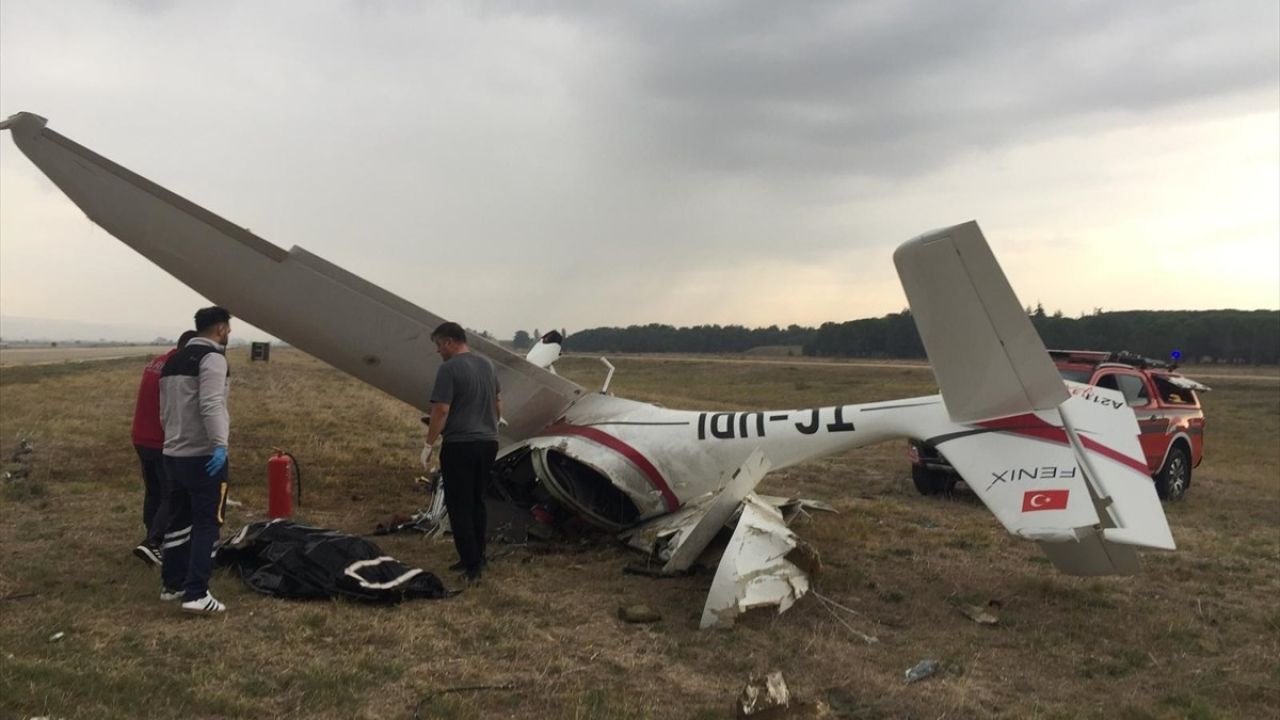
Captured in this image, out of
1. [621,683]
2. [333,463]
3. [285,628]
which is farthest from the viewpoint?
[333,463]

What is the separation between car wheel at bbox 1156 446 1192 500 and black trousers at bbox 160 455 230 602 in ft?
39.1

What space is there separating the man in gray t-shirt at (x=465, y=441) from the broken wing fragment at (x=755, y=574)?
6.46 ft

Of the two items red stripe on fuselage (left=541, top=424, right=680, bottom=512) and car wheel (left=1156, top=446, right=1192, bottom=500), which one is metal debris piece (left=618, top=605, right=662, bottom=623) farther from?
car wheel (left=1156, top=446, right=1192, bottom=500)

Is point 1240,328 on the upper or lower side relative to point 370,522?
upper

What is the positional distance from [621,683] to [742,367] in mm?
51881

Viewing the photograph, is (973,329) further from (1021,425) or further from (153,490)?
(153,490)

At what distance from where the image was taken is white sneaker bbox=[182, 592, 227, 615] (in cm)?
481

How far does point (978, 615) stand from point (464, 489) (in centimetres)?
393

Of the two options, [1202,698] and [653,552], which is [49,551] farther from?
[1202,698]

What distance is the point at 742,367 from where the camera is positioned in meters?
55.7

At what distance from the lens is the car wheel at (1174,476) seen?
37.6ft

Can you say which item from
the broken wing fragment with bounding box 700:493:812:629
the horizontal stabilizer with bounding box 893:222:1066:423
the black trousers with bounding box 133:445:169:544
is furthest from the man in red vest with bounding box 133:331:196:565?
the horizontal stabilizer with bounding box 893:222:1066:423

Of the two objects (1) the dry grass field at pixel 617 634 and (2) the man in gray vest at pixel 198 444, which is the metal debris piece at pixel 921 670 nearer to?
(1) the dry grass field at pixel 617 634

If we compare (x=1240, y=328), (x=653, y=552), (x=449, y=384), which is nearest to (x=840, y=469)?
(x=653, y=552)
